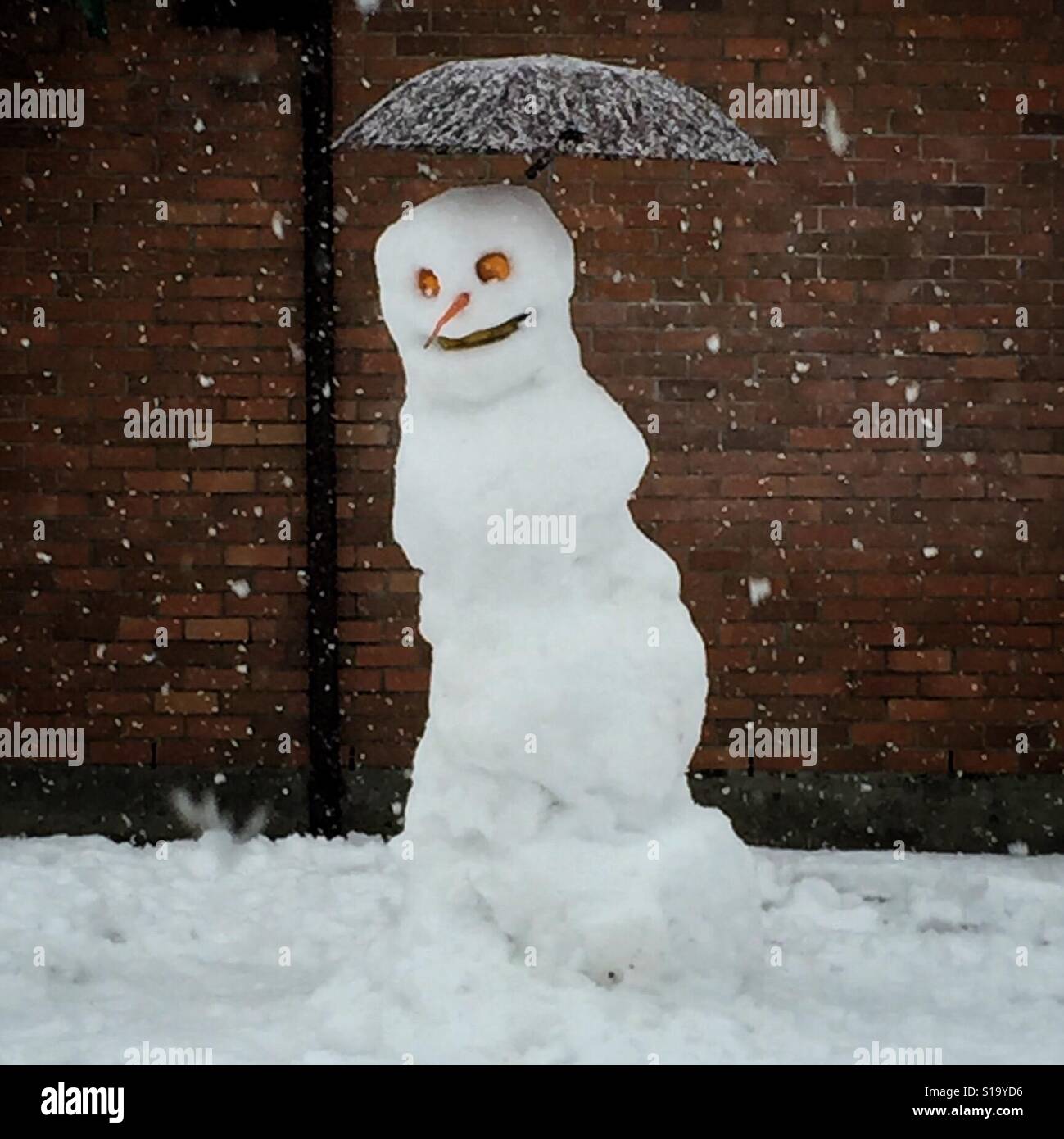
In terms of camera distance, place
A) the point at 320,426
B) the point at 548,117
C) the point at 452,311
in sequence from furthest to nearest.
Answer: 1. the point at 320,426
2. the point at 452,311
3. the point at 548,117

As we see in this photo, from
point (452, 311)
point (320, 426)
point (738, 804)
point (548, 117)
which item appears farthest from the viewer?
point (738, 804)

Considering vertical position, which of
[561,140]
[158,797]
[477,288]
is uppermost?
[561,140]

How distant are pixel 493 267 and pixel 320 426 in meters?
1.90

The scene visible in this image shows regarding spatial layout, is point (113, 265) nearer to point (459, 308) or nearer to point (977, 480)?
point (459, 308)

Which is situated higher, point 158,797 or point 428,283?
point 428,283

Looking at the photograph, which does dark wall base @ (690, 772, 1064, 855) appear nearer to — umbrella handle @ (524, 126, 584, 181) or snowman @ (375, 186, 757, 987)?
snowman @ (375, 186, 757, 987)

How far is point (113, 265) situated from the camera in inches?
228

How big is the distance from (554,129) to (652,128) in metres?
0.25

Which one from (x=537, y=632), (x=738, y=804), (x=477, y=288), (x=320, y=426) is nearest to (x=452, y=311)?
(x=477, y=288)

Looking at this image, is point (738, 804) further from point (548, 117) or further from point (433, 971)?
point (548, 117)

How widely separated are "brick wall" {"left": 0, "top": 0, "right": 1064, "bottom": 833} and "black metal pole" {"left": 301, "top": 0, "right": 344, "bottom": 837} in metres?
0.07

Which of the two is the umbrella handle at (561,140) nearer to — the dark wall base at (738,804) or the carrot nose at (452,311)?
the carrot nose at (452,311)

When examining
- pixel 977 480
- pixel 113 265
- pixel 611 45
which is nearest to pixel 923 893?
pixel 977 480

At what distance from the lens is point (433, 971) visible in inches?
156
